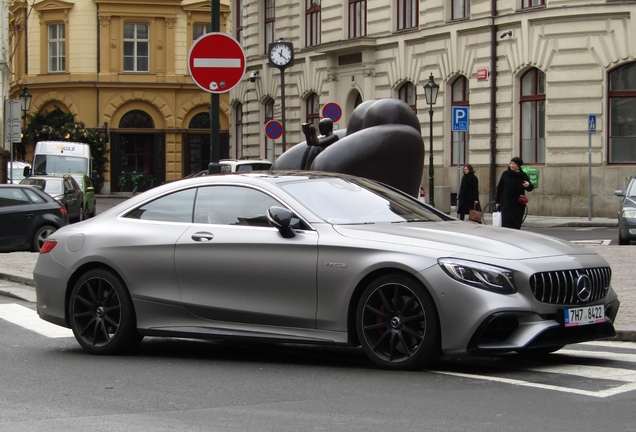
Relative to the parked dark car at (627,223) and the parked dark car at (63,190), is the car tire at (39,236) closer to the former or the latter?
the parked dark car at (63,190)

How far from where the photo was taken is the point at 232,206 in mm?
9094

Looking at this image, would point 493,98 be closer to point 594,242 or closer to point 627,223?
point 594,242

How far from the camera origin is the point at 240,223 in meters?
8.96

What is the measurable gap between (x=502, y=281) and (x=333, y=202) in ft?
5.46

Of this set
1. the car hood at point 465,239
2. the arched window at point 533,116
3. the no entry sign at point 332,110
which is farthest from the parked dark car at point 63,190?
the car hood at point 465,239

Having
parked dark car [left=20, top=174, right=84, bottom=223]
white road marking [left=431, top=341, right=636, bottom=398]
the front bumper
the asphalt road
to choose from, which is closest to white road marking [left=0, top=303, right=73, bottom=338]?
the asphalt road

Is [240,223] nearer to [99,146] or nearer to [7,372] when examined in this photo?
[7,372]

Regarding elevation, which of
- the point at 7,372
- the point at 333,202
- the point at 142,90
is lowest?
the point at 7,372

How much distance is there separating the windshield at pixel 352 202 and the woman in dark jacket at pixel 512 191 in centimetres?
975

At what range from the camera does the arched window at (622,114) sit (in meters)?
32.2

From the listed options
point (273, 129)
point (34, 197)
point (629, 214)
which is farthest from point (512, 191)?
point (273, 129)

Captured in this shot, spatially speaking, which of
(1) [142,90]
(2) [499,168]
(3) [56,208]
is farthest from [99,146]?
(3) [56,208]

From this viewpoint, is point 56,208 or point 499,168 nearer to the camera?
point 56,208

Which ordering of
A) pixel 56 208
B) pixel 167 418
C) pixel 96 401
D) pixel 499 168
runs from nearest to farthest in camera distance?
pixel 167 418
pixel 96 401
pixel 56 208
pixel 499 168
